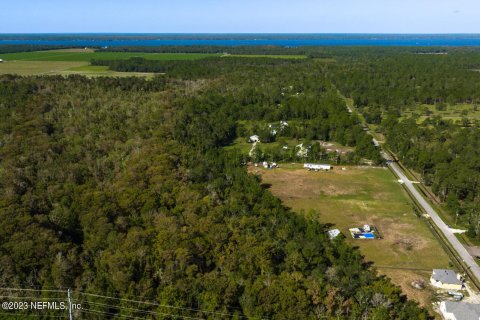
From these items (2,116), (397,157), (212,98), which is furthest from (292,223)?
(212,98)

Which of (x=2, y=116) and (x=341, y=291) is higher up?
(x=2, y=116)

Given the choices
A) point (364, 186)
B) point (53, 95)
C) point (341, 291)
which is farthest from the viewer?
point (53, 95)

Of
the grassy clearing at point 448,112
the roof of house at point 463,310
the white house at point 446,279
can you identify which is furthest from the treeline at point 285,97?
the roof of house at point 463,310

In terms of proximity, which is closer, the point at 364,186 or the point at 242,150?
the point at 364,186

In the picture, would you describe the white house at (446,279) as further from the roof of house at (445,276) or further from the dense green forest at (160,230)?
the dense green forest at (160,230)

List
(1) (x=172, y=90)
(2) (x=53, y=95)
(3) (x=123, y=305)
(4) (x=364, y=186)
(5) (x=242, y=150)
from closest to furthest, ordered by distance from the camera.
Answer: (3) (x=123, y=305) < (4) (x=364, y=186) < (5) (x=242, y=150) < (2) (x=53, y=95) < (1) (x=172, y=90)

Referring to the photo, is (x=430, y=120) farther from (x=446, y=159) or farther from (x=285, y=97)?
(x=285, y=97)

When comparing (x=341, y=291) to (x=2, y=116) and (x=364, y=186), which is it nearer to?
(x=364, y=186)

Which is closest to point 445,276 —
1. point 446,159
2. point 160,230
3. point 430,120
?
point 160,230
